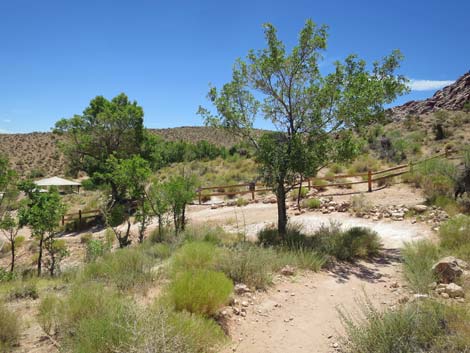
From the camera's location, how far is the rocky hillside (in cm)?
5291

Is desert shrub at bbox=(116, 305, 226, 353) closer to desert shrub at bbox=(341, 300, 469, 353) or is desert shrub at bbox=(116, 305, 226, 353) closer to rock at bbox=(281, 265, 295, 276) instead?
desert shrub at bbox=(341, 300, 469, 353)

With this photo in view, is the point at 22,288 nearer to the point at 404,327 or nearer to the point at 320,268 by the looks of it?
the point at 320,268

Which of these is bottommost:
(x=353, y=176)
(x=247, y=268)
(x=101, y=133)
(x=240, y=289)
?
(x=240, y=289)

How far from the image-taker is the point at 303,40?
9516 millimetres

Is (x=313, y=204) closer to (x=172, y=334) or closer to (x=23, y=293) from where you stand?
(x=23, y=293)

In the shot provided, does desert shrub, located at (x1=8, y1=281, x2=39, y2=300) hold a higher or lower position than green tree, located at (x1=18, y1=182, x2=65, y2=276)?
lower

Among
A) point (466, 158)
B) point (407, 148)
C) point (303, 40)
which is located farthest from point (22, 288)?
point (407, 148)

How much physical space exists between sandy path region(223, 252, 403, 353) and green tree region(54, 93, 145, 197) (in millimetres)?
17402

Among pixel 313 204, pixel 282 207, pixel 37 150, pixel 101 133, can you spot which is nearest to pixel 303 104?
pixel 282 207

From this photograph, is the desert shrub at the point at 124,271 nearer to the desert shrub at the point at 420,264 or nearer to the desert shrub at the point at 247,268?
the desert shrub at the point at 247,268

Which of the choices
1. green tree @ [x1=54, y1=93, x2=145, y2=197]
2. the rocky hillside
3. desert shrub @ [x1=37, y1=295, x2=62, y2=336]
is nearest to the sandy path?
desert shrub @ [x1=37, y1=295, x2=62, y2=336]

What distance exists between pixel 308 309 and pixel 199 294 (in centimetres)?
199

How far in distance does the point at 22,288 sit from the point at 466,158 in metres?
15.3

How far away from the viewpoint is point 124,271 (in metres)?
6.75
